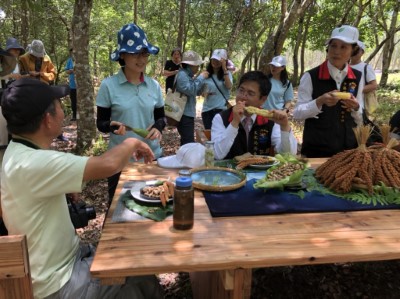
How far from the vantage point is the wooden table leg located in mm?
1667

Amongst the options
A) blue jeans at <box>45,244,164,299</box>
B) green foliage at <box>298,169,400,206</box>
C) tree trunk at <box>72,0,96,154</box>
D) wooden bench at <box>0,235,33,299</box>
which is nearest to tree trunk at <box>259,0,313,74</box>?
tree trunk at <box>72,0,96,154</box>

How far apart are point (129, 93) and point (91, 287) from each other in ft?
6.27

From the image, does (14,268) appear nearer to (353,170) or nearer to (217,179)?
(217,179)

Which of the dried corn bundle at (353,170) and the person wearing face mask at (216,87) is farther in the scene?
the person wearing face mask at (216,87)

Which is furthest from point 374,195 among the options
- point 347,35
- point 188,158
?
point 347,35

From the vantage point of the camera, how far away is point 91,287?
1.81 m

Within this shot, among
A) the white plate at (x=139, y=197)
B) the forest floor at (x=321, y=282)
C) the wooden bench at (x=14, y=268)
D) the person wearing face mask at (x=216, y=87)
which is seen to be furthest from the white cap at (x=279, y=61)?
the wooden bench at (x=14, y=268)

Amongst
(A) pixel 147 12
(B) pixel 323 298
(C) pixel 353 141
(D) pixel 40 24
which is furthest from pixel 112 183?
(A) pixel 147 12

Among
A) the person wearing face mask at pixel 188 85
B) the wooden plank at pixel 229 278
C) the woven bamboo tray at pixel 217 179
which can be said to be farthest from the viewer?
the person wearing face mask at pixel 188 85

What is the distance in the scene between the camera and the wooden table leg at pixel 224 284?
167 centimetres

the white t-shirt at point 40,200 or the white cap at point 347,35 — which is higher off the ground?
the white cap at point 347,35

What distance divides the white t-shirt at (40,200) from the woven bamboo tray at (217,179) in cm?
94

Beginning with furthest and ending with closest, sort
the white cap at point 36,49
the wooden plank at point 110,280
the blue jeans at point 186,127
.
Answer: the white cap at point 36,49 < the blue jeans at point 186,127 < the wooden plank at point 110,280

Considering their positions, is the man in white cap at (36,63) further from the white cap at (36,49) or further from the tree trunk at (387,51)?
the tree trunk at (387,51)
